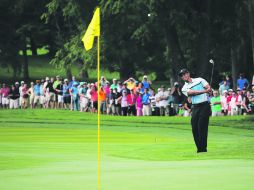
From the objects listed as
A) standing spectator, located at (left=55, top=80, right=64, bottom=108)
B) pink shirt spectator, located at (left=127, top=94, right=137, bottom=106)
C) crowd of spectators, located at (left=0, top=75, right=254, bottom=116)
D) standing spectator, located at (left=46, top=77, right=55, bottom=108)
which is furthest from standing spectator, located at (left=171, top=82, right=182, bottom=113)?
standing spectator, located at (left=46, top=77, right=55, bottom=108)

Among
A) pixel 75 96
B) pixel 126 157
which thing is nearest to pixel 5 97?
pixel 75 96

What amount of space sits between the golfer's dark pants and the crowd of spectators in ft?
61.9

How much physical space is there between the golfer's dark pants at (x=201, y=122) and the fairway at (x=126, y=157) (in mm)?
261

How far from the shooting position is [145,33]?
191 ft

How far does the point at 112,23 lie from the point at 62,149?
28596mm

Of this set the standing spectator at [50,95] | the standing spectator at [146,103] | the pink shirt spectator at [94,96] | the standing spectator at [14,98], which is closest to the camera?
the standing spectator at [146,103]

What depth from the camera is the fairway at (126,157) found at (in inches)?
593

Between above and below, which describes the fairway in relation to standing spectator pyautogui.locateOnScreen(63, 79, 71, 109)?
below

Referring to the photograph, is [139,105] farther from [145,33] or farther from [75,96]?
[145,33]

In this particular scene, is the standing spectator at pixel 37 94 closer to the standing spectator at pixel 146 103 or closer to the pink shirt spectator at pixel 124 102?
the pink shirt spectator at pixel 124 102

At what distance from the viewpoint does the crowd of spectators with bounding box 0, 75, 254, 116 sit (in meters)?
40.8

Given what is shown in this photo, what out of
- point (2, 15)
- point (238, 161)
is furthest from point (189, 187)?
point (2, 15)

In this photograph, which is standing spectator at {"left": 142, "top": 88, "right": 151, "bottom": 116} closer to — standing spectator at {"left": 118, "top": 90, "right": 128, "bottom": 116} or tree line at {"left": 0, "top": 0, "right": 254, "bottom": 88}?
standing spectator at {"left": 118, "top": 90, "right": 128, "bottom": 116}

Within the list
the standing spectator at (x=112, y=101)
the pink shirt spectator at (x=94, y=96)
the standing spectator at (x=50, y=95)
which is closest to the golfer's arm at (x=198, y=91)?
the standing spectator at (x=112, y=101)
